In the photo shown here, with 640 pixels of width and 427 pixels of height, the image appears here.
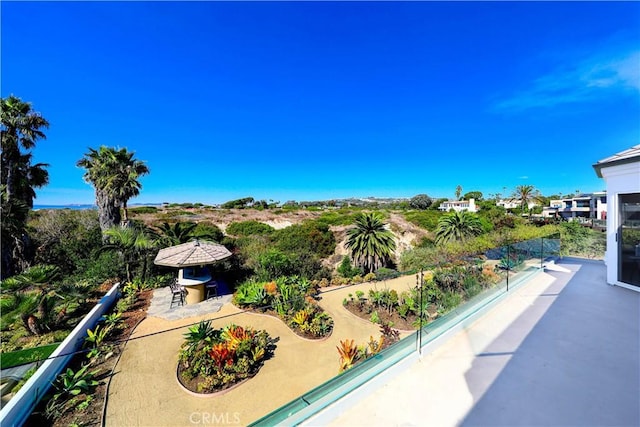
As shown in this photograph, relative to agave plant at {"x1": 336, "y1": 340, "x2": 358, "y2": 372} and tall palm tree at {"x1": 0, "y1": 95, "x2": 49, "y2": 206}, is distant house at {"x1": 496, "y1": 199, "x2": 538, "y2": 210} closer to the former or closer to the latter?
agave plant at {"x1": 336, "y1": 340, "x2": 358, "y2": 372}

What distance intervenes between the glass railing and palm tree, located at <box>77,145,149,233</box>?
1264 cm

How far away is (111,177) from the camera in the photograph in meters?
11.0

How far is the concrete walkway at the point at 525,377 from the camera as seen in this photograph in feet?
6.13

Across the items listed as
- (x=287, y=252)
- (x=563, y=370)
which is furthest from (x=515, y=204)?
(x=563, y=370)

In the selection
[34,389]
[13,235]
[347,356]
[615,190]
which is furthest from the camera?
[13,235]

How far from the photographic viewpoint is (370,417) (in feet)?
6.25

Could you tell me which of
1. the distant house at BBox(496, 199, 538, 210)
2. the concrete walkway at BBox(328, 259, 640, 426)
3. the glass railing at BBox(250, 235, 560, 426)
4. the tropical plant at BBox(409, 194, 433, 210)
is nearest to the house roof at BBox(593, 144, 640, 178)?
the glass railing at BBox(250, 235, 560, 426)

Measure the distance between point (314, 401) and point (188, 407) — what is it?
2.94 meters

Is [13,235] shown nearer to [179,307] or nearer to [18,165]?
[18,165]

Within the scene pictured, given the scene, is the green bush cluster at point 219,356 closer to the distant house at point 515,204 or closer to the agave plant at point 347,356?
the agave plant at point 347,356

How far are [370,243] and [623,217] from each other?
27.9ft

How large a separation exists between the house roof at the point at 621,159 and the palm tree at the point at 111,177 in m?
15.1

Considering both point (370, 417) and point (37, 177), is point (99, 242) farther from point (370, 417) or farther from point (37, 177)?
point (370, 417)

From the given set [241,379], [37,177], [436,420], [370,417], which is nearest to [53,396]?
[241,379]
